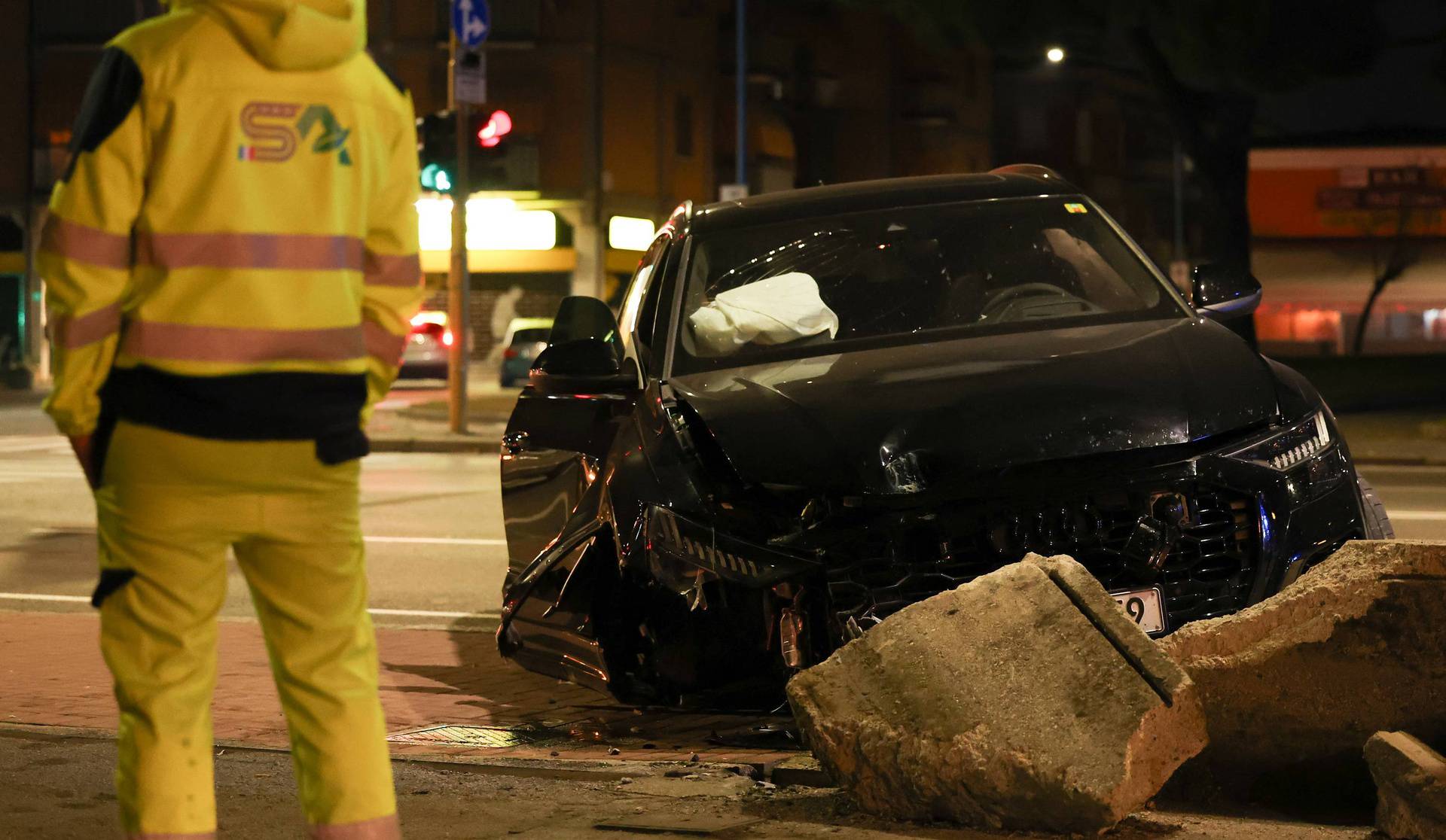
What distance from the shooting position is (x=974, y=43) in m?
27.7

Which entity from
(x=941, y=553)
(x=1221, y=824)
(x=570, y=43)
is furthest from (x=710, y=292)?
(x=570, y=43)

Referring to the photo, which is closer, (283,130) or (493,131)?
(283,130)

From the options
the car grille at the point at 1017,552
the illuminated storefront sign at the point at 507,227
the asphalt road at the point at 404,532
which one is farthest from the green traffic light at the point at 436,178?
the illuminated storefront sign at the point at 507,227

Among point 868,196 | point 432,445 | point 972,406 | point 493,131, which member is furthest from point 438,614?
point 493,131

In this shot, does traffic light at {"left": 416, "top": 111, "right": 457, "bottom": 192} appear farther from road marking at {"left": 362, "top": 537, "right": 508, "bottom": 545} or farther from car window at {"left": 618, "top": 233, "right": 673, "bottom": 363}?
car window at {"left": 618, "top": 233, "right": 673, "bottom": 363}

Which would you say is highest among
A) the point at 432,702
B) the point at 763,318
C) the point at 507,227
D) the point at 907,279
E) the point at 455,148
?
the point at 455,148

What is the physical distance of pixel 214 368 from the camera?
10.6 feet

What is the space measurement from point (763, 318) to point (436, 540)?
5596mm

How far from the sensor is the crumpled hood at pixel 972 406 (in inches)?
203

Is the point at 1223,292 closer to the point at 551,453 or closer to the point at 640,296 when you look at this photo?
the point at 640,296

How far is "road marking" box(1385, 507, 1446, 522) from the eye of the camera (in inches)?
459

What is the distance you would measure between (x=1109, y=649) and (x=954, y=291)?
2.25 m

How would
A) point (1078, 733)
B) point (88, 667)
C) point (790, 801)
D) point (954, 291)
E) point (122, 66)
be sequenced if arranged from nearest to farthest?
point (122, 66)
point (1078, 733)
point (790, 801)
point (954, 291)
point (88, 667)

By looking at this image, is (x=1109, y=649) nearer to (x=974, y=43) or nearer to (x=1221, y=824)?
(x=1221, y=824)
